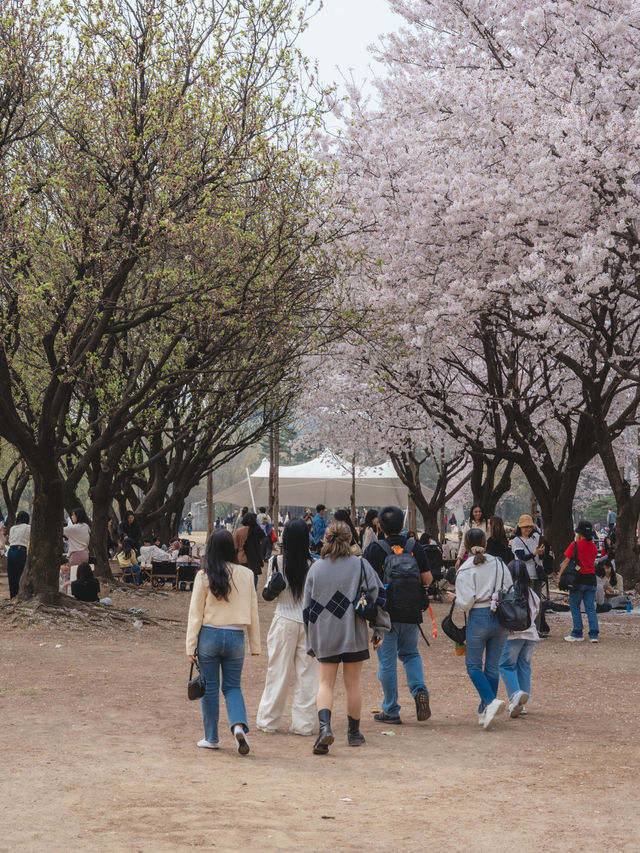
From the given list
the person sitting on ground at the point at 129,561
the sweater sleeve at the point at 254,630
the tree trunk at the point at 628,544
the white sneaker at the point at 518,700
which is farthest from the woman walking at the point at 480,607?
the person sitting on ground at the point at 129,561

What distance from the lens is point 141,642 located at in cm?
1473

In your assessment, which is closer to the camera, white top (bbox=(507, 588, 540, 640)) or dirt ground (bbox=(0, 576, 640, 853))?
dirt ground (bbox=(0, 576, 640, 853))

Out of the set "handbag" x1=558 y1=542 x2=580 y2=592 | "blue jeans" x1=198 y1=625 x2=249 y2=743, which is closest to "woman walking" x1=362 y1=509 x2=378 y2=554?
"handbag" x1=558 y1=542 x2=580 y2=592

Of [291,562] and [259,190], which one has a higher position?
[259,190]

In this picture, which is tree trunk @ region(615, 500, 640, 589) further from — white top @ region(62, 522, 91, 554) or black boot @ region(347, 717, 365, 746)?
black boot @ region(347, 717, 365, 746)

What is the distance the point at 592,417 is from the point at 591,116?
6.54 meters

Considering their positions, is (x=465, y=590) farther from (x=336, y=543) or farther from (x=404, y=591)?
(x=336, y=543)

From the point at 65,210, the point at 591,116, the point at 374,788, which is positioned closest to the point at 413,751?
the point at 374,788

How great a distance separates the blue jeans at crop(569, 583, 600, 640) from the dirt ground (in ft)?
10.3

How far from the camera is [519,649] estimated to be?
9.53 metres

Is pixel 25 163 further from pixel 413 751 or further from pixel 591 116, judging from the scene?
pixel 413 751

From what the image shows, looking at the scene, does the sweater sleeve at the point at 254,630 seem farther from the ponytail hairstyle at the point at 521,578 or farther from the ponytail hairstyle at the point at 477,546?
the ponytail hairstyle at the point at 521,578

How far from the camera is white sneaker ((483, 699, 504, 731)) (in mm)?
8867

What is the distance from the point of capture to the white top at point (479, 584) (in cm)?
903
